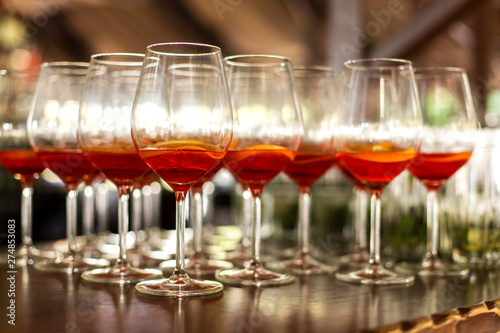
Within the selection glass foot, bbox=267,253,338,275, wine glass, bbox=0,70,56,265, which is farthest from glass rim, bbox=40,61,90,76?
glass foot, bbox=267,253,338,275

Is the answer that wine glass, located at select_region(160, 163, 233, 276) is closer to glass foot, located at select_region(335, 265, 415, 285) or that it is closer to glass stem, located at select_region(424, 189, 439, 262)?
glass foot, located at select_region(335, 265, 415, 285)

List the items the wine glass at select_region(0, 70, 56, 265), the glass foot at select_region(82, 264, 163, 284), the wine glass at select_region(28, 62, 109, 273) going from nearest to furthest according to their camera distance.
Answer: the glass foot at select_region(82, 264, 163, 284) < the wine glass at select_region(28, 62, 109, 273) < the wine glass at select_region(0, 70, 56, 265)

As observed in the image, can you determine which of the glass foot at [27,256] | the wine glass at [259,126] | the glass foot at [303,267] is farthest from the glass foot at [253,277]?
the glass foot at [27,256]

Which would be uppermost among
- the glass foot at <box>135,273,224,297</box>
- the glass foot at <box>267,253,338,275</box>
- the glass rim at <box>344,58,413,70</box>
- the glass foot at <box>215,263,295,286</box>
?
the glass rim at <box>344,58,413,70</box>

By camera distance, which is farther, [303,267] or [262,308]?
[303,267]

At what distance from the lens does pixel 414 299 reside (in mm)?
872

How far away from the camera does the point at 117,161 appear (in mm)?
1065

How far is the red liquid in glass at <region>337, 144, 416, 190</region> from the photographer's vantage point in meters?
1.08

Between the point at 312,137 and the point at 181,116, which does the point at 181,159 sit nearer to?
the point at 181,116

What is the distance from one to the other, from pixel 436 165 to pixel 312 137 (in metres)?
0.26

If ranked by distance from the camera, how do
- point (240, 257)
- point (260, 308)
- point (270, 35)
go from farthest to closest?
point (270, 35) → point (240, 257) → point (260, 308)

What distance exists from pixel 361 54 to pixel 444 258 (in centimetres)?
236

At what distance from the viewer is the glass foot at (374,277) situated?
1.02 metres

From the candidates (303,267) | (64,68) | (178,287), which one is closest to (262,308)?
(178,287)
